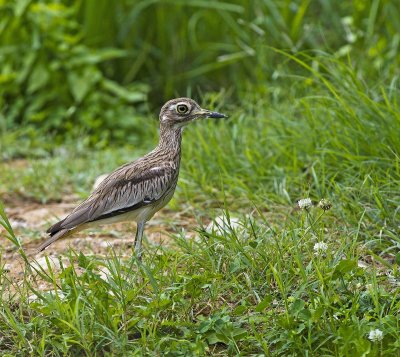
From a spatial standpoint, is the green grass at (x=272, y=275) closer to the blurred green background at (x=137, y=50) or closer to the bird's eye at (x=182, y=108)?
the bird's eye at (x=182, y=108)

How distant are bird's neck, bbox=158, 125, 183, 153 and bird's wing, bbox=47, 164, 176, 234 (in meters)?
0.24

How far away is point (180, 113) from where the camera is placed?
201 inches

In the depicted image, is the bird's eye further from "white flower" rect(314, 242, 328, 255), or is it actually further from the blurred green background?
the blurred green background

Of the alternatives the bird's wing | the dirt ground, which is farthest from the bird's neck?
the dirt ground

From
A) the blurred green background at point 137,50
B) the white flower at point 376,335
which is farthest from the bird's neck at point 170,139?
the blurred green background at point 137,50

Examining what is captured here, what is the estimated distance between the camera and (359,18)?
8.39m

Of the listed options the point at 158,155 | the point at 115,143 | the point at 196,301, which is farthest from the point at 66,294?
the point at 115,143

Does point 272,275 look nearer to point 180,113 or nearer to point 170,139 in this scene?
point 170,139

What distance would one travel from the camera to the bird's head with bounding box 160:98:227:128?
511cm

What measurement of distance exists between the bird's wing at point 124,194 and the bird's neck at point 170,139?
9.4 inches

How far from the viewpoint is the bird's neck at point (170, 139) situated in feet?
16.5

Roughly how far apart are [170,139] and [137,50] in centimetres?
410

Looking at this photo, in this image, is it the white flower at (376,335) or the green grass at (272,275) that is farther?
the green grass at (272,275)

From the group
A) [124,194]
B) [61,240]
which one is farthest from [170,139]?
[61,240]
